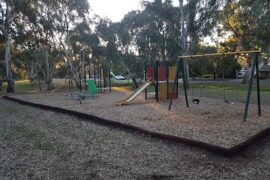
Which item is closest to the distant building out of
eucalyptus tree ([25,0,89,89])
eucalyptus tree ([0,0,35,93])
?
eucalyptus tree ([25,0,89,89])

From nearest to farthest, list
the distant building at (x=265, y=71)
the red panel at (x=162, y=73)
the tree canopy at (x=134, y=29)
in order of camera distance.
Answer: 1. the red panel at (x=162, y=73)
2. the tree canopy at (x=134, y=29)
3. the distant building at (x=265, y=71)

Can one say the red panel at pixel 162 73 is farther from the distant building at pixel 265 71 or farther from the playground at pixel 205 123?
the distant building at pixel 265 71

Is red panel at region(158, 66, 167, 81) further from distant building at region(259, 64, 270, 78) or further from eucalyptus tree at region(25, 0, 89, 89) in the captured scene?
distant building at region(259, 64, 270, 78)

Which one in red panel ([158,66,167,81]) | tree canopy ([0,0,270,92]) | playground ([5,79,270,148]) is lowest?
playground ([5,79,270,148])

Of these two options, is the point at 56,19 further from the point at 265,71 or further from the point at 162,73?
the point at 265,71

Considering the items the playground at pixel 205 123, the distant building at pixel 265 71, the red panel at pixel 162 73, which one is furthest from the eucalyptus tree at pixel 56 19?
the distant building at pixel 265 71

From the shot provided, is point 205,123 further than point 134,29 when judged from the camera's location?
No

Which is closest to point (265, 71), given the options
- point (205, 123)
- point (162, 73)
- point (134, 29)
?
point (134, 29)

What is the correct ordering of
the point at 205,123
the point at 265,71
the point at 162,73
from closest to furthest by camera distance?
the point at 205,123 → the point at 162,73 → the point at 265,71

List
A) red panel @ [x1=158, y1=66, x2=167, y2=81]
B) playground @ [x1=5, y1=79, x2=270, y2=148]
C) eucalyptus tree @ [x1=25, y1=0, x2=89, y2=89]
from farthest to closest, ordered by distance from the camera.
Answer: eucalyptus tree @ [x1=25, y1=0, x2=89, y2=89]
red panel @ [x1=158, y1=66, x2=167, y2=81]
playground @ [x1=5, y1=79, x2=270, y2=148]

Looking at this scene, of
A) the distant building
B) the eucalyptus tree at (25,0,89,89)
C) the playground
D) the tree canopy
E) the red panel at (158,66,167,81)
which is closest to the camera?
the playground

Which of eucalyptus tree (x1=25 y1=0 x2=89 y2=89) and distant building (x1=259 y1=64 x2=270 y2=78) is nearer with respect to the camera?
eucalyptus tree (x1=25 y1=0 x2=89 y2=89)

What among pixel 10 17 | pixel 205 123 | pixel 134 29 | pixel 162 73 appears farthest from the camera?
pixel 134 29

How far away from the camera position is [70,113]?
390 inches
